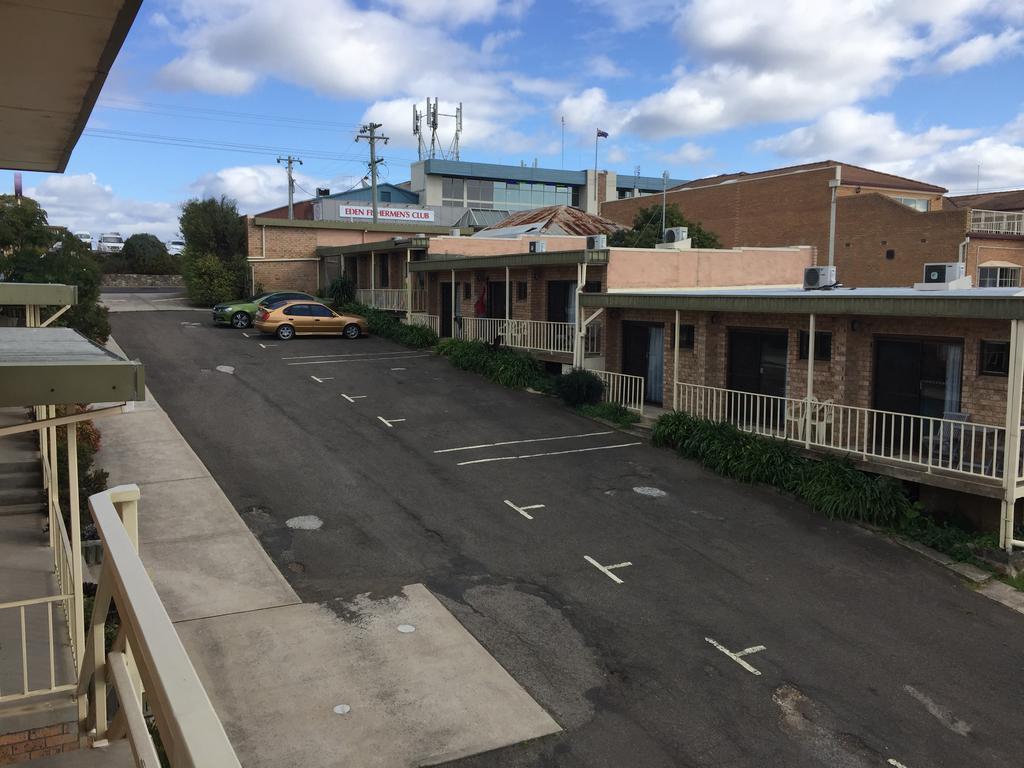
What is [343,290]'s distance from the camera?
36875mm

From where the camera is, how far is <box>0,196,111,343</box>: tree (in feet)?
67.2

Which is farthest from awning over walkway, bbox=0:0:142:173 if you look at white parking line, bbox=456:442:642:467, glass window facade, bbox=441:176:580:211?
glass window facade, bbox=441:176:580:211

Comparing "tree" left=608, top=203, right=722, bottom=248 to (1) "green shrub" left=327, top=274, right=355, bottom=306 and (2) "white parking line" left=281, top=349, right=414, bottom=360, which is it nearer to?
(1) "green shrub" left=327, top=274, right=355, bottom=306

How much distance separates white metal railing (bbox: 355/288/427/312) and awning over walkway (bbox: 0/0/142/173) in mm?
26162

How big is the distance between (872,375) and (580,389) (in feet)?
23.4

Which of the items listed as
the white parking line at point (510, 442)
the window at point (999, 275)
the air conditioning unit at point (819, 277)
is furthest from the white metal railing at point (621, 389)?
the window at point (999, 275)

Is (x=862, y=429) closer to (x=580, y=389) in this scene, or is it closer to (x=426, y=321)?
(x=580, y=389)

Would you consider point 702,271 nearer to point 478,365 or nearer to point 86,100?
point 478,365

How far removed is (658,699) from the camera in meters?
8.50

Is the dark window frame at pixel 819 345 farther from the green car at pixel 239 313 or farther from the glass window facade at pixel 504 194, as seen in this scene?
the glass window facade at pixel 504 194

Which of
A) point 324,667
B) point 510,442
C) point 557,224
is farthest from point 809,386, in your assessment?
point 557,224

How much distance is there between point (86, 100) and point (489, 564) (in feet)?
27.7

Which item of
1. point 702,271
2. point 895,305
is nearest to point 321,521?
point 895,305

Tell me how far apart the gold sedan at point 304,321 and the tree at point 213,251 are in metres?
10.3
